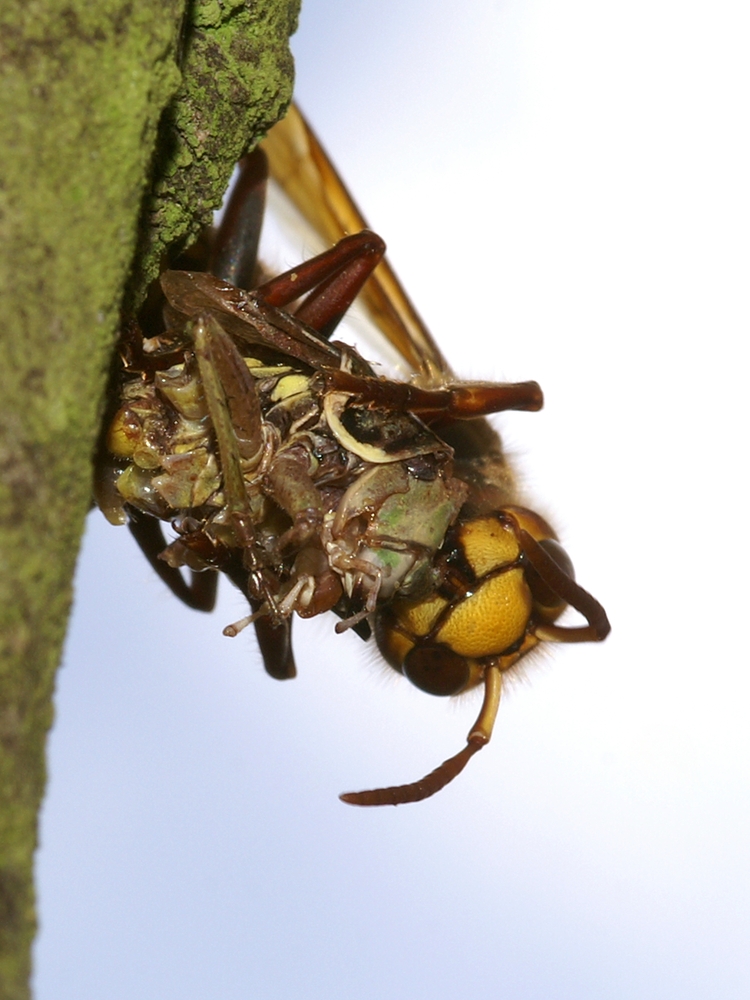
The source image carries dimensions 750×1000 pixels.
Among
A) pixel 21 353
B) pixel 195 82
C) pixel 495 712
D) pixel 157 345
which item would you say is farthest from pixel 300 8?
pixel 495 712

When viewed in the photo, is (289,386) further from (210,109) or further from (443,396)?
(210,109)

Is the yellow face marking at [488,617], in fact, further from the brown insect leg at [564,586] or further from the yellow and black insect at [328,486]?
the brown insect leg at [564,586]

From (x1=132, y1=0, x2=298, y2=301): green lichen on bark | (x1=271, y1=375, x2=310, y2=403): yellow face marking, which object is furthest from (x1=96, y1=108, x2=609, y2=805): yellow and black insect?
(x1=132, y1=0, x2=298, y2=301): green lichen on bark

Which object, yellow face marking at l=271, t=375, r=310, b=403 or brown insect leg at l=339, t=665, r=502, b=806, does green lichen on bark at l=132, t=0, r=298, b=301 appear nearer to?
yellow face marking at l=271, t=375, r=310, b=403

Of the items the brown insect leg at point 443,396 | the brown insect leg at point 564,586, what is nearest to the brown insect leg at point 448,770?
the brown insect leg at point 564,586

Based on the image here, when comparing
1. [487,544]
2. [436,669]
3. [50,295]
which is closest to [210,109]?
[50,295]

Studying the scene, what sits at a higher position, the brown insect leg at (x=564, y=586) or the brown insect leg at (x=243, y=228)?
the brown insect leg at (x=243, y=228)
